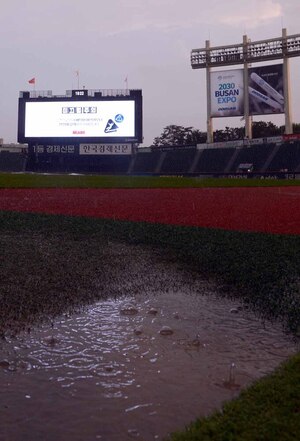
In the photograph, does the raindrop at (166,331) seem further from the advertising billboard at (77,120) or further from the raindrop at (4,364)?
the advertising billboard at (77,120)

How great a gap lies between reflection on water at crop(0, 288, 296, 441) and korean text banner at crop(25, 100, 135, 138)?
3405 centimetres

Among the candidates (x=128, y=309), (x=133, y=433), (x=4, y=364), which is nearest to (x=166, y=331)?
(x=128, y=309)

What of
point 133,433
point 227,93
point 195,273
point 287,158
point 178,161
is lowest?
point 133,433

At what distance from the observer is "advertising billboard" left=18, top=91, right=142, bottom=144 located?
3688 cm

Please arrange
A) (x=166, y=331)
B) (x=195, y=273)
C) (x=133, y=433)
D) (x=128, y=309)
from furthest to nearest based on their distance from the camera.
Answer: (x=195, y=273) → (x=128, y=309) → (x=166, y=331) → (x=133, y=433)

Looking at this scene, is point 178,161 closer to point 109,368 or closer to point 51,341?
point 51,341

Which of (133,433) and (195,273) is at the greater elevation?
(195,273)

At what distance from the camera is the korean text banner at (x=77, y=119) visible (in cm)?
3694

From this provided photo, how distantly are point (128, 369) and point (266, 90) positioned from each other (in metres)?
38.6

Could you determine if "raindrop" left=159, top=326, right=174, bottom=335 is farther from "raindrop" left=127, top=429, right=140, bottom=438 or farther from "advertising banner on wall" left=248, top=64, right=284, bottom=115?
"advertising banner on wall" left=248, top=64, right=284, bottom=115

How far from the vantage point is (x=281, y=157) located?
3750 centimetres

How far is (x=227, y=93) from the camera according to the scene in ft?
132

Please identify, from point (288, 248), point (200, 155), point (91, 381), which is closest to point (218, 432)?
point (91, 381)

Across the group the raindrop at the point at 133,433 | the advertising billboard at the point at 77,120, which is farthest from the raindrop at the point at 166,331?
the advertising billboard at the point at 77,120
